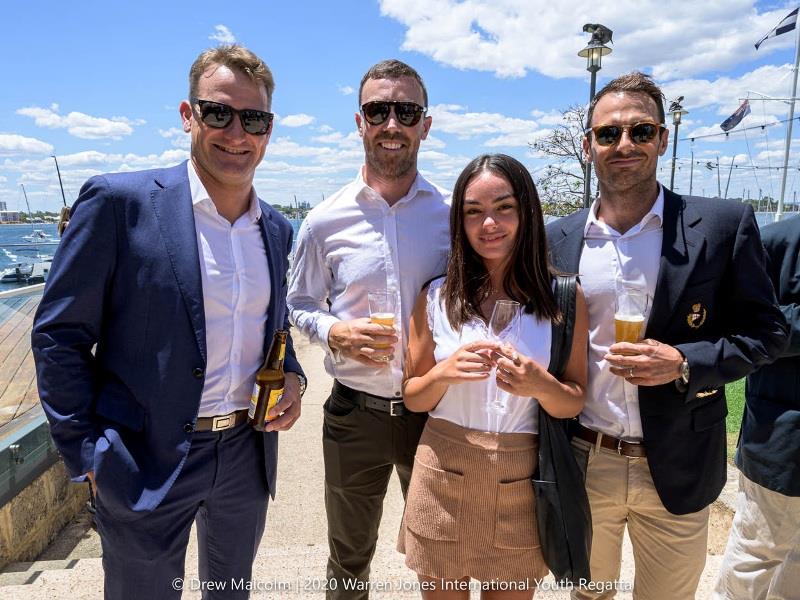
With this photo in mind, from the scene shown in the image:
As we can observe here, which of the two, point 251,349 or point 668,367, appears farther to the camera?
point 251,349

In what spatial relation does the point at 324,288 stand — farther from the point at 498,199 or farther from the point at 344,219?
the point at 498,199

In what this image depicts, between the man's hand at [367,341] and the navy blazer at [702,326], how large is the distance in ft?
3.99

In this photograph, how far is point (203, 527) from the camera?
260 centimetres

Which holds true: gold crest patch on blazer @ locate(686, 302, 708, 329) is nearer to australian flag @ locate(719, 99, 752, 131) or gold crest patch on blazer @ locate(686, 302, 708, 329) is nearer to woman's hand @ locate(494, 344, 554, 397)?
woman's hand @ locate(494, 344, 554, 397)

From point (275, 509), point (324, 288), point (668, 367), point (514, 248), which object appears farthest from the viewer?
point (275, 509)

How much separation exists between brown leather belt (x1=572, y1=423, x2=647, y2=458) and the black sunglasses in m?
1.91

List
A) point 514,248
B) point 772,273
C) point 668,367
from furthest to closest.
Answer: point 772,273, point 514,248, point 668,367

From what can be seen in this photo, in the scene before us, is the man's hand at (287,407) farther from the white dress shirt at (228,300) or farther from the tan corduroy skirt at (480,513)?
the tan corduroy skirt at (480,513)

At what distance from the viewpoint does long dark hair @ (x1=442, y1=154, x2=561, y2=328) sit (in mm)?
2445

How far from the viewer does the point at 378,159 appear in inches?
121

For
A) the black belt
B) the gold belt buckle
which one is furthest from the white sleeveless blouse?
the gold belt buckle

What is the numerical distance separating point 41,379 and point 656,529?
285 cm

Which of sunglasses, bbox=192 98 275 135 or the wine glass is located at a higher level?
sunglasses, bbox=192 98 275 135

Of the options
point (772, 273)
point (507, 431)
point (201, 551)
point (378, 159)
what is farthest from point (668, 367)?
point (201, 551)
